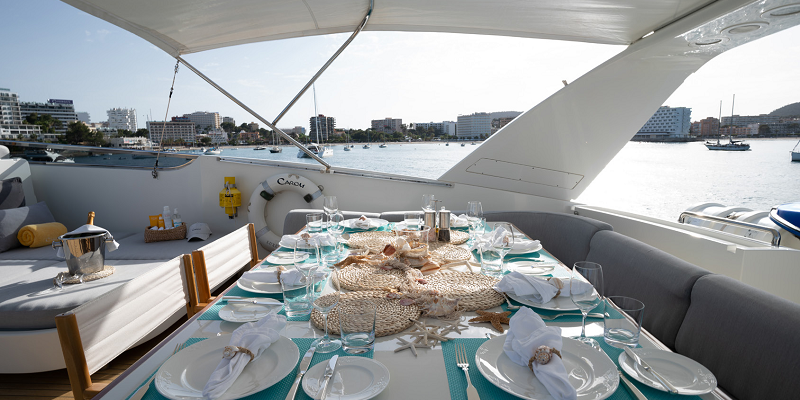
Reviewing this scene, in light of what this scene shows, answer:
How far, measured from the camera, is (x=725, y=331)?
107 cm

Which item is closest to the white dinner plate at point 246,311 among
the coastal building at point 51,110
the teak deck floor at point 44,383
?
the teak deck floor at point 44,383

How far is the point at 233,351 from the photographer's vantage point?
70cm

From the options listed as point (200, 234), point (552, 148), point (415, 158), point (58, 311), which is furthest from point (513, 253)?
point (415, 158)

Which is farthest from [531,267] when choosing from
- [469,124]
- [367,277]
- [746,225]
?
[469,124]

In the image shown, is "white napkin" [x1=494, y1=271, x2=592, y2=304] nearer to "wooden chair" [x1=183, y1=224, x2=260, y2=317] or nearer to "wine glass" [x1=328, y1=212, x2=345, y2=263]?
"wine glass" [x1=328, y1=212, x2=345, y2=263]

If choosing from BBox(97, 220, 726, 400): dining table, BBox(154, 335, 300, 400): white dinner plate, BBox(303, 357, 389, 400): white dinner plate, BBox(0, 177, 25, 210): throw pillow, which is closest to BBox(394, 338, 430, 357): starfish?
BBox(97, 220, 726, 400): dining table

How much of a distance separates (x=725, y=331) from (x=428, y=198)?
1.28 m

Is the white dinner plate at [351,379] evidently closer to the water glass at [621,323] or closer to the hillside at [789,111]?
the water glass at [621,323]

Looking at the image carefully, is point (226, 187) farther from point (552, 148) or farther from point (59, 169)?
Answer: point (552, 148)

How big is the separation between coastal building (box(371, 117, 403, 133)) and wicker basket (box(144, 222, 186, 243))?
7.06m

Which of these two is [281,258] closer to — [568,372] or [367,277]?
[367,277]

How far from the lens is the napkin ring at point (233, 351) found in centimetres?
70

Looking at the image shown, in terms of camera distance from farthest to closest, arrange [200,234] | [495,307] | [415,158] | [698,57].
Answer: [415,158] → [200,234] → [698,57] → [495,307]

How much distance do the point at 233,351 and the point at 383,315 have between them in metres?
0.38
